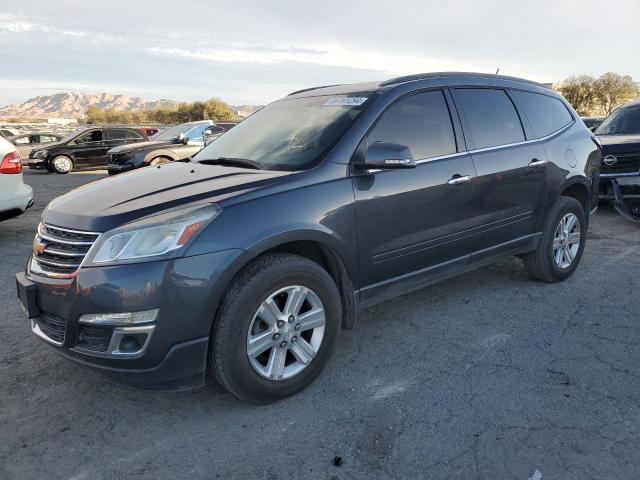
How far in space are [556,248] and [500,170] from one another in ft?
3.94

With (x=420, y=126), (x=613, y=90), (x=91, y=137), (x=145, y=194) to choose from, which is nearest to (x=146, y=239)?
(x=145, y=194)

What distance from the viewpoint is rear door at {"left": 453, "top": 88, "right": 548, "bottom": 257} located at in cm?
384

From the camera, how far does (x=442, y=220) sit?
3551mm

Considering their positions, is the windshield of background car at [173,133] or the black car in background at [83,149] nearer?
the windshield of background car at [173,133]

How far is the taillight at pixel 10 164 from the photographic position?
6.28 meters

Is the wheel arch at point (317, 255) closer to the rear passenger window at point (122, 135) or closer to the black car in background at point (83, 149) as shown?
the black car in background at point (83, 149)

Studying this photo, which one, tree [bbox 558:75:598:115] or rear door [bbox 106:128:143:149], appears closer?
rear door [bbox 106:128:143:149]

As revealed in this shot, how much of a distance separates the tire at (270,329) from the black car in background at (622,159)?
16.9 feet

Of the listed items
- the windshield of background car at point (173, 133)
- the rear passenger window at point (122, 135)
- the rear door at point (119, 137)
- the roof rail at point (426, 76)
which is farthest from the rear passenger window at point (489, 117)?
the rear passenger window at point (122, 135)

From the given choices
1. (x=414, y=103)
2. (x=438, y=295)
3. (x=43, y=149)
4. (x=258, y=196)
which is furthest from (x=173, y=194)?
(x=43, y=149)

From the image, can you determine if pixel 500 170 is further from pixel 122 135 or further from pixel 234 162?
pixel 122 135

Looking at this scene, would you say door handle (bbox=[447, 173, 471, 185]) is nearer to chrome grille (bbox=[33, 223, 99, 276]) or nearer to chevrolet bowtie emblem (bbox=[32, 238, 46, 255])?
chrome grille (bbox=[33, 223, 99, 276])

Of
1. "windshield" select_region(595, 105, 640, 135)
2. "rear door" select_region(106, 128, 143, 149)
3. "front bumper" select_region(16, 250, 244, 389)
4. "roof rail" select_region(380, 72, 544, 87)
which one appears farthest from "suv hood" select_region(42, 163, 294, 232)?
"rear door" select_region(106, 128, 143, 149)

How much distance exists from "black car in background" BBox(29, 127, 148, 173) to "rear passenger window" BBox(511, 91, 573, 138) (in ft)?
50.0
